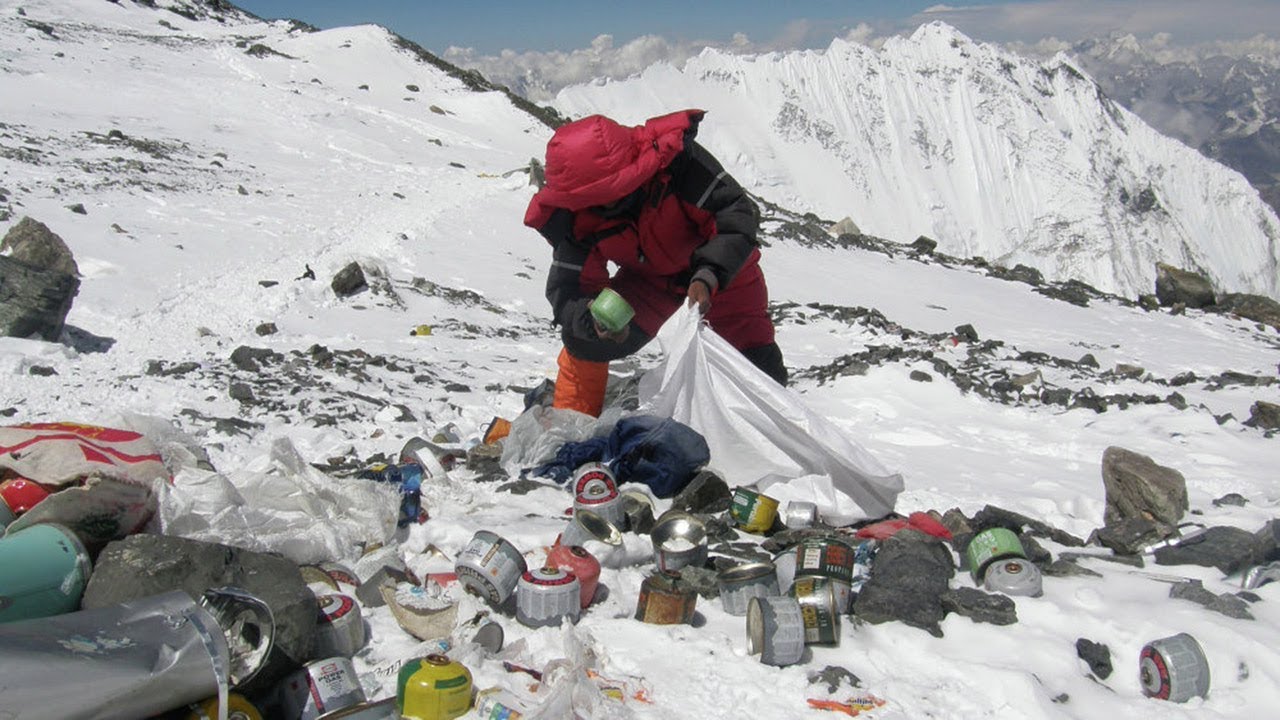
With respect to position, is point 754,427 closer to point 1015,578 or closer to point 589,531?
point 589,531

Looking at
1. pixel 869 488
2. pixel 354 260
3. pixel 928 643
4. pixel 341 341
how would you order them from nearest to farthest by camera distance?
pixel 928 643
pixel 869 488
pixel 341 341
pixel 354 260

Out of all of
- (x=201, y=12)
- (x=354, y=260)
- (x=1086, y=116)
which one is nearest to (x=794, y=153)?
(x=1086, y=116)

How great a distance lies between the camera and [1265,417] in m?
6.49

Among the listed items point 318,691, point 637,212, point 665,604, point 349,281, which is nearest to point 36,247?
point 349,281

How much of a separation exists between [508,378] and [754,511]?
396 centimetres

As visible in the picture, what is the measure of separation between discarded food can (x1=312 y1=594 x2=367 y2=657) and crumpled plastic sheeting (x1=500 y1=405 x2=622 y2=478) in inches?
72.9

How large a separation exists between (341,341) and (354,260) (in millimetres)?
2035

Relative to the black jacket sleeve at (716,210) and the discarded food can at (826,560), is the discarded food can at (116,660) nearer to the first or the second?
the discarded food can at (826,560)

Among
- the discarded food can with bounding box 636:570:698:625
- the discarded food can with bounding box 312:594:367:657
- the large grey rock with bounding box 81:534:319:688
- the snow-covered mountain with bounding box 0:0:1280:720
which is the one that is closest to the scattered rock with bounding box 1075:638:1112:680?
the snow-covered mountain with bounding box 0:0:1280:720

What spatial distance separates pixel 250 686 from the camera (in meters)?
2.44

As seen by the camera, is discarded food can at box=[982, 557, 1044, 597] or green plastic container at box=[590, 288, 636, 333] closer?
discarded food can at box=[982, 557, 1044, 597]

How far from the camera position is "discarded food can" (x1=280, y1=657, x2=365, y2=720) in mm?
2420

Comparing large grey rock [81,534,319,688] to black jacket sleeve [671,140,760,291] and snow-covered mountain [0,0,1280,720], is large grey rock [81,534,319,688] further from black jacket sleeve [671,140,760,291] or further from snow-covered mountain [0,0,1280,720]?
black jacket sleeve [671,140,760,291]

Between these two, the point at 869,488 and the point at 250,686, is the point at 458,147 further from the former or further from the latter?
the point at 250,686
